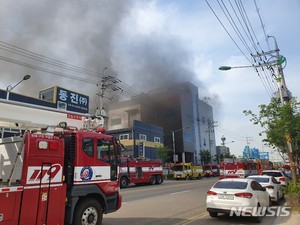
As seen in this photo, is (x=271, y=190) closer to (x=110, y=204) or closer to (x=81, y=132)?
(x=110, y=204)

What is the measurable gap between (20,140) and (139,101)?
7856 cm

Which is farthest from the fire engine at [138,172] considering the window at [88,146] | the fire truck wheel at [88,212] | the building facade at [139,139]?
the building facade at [139,139]

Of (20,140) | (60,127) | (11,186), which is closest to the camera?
(11,186)

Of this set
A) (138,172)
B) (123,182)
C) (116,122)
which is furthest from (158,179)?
(116,122)

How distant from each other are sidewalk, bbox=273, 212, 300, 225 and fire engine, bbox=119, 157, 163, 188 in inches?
633

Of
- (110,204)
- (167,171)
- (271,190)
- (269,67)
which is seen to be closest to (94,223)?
(110,204)

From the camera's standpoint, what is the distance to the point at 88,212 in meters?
8.05

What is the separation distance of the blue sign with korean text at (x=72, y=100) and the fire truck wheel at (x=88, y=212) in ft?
109

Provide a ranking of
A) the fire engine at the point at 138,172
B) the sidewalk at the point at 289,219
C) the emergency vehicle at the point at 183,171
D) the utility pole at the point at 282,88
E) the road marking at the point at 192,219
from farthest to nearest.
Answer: the emergency vehicle at the point at 183,171 → the fire engine at the point at 138,172 → the utility pole at the point at 282,88 → the road marking at the point at 192,219 → the sidewalk at the point at 289,219

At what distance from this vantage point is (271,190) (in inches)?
540

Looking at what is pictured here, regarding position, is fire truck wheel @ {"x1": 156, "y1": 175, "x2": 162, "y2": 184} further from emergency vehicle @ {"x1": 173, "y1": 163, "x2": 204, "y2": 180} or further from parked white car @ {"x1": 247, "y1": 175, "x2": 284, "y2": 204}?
parked white car @ {"x1": 247, "y1": 175, "x2": 284, "y2": 204}

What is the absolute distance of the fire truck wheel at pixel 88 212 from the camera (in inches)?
306

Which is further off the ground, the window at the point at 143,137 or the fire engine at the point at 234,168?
the window at the point at 143,137

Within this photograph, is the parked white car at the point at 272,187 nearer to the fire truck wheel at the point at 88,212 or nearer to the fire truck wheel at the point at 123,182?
the fire truck wheel at the point at 88,212
